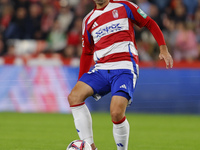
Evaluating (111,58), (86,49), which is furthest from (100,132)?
(111,58)

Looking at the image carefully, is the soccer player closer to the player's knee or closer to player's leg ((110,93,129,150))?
player's leg ((110,93,129,150))

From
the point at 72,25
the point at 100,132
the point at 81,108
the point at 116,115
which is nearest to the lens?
the point at 116,115

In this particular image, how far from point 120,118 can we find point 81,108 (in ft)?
1.77

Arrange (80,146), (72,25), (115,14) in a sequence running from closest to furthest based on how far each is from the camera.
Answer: (80,146), (115,14), (72,25)

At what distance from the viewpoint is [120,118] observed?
551 cm

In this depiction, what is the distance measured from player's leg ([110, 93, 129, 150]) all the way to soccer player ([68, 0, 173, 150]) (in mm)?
11

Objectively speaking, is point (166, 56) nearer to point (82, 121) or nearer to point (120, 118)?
point (120, 118)

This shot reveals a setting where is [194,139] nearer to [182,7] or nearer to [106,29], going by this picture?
[106,29]

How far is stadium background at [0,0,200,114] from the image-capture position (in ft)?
41.1

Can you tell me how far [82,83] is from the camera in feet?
19.1

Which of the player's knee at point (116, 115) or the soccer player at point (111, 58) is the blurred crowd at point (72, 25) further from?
the player's knee at point (116, 115)

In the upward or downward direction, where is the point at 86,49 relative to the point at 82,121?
upward

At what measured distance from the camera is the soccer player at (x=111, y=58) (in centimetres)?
573

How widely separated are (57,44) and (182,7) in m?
3.78
